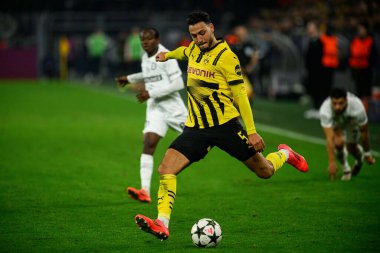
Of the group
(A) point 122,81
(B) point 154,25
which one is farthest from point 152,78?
(B) point 154,25

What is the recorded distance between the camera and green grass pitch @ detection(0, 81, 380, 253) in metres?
8.02

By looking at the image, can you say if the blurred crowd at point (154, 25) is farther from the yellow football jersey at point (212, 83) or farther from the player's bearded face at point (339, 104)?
the yellow football jersey at point (212, 83)

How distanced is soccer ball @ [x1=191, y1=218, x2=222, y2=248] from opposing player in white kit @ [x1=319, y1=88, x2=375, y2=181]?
3.96 meters

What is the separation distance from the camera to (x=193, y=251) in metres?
7.62

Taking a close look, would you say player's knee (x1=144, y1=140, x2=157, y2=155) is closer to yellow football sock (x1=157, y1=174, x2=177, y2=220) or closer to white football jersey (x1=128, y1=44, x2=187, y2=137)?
white football jersey (x1=128, y1=44, x2=187, y2=137)

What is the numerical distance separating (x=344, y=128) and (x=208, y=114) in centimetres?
428

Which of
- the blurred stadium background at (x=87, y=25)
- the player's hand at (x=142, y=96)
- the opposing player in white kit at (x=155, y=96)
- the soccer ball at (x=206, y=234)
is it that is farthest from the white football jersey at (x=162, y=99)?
the blurred stadium background at (x=87, y=25)

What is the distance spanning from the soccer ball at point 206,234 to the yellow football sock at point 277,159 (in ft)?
4.22

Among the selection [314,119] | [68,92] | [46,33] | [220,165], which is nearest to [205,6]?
[46,33]

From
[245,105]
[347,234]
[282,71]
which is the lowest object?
[282,71]

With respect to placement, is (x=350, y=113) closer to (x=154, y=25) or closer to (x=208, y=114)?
(x=208, y=114)

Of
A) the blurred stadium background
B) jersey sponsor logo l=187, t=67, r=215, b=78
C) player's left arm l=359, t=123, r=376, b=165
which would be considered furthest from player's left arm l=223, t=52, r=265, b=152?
the blurred stadium background

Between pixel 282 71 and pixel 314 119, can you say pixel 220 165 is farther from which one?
pixel 282 71

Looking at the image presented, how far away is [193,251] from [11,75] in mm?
35212
